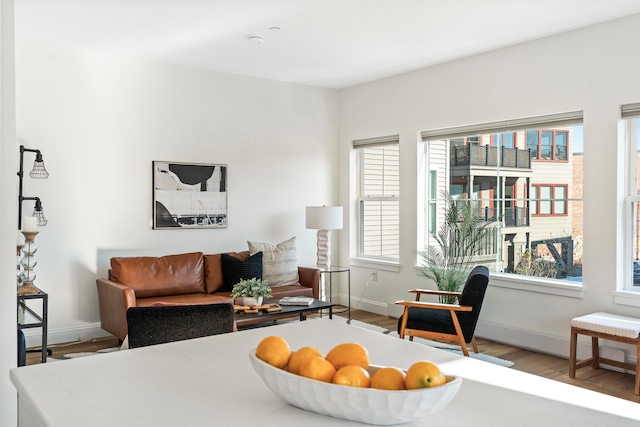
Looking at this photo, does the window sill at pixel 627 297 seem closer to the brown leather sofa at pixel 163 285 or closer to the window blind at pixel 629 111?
the window blind at pixel 629 111

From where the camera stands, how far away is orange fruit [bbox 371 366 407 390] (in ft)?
3.41

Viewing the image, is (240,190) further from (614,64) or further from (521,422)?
(521,422)

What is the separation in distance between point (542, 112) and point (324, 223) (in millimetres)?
2489

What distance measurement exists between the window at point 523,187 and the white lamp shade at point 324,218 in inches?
45.7

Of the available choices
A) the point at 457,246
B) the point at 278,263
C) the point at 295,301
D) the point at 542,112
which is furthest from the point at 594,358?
the point at 278,263

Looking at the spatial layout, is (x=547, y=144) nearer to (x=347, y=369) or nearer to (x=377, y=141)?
(x=377, y=141)

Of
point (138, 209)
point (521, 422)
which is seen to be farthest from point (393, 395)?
point (138, 209)

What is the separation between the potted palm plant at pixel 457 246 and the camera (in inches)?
205

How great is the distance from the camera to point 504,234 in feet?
17.2

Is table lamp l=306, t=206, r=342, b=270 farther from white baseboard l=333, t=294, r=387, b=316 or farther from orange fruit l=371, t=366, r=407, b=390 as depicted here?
orange fruit l=371, t=366, r=407, b=390

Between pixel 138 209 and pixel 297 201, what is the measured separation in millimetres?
1917

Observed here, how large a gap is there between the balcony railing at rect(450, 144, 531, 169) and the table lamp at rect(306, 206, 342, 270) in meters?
1.39

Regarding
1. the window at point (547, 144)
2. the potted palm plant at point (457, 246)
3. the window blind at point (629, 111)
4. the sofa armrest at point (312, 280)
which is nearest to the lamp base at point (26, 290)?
the sofa armrest at point (312, 280)

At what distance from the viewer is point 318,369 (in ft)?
3.60
